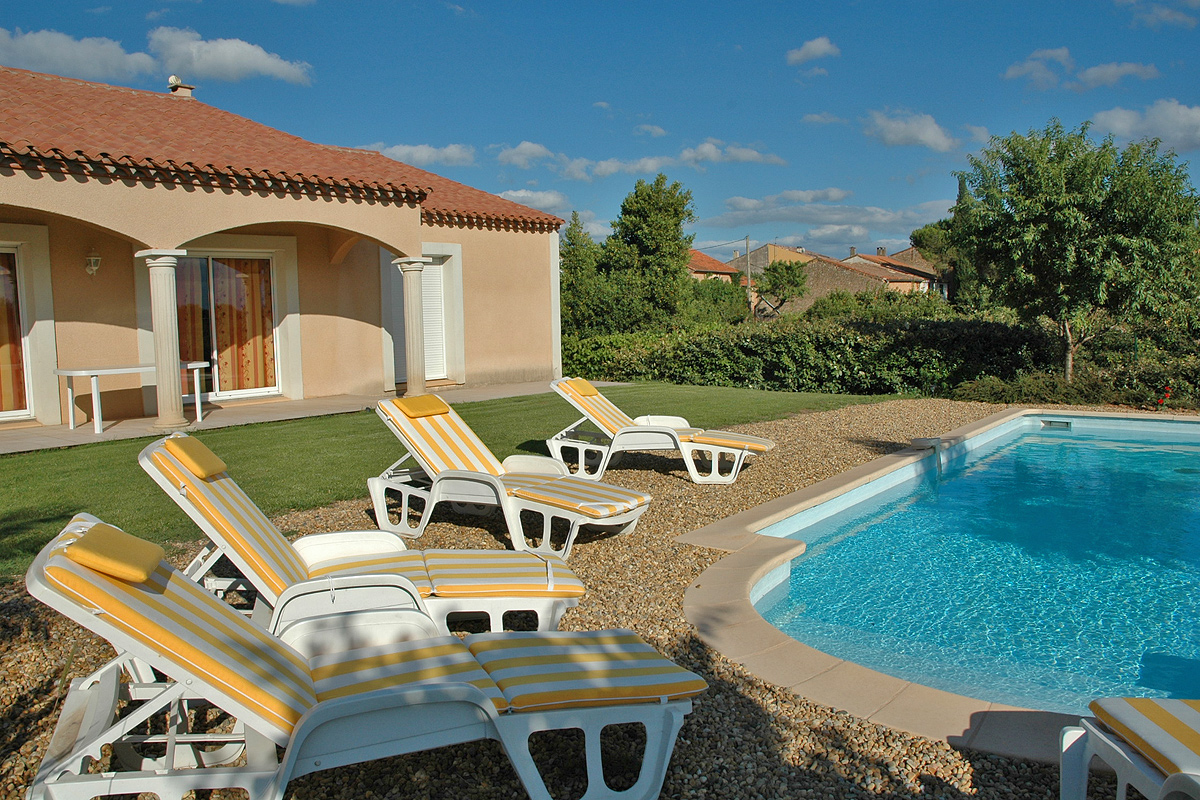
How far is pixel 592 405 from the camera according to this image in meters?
8.95

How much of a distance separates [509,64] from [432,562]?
79.2ft

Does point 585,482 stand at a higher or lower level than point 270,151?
lower

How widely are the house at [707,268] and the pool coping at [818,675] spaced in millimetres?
63324

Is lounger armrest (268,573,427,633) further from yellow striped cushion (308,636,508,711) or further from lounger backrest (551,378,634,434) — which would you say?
lounger backrest (551,378,634,434)

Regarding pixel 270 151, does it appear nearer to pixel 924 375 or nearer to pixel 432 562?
pixel 432 562

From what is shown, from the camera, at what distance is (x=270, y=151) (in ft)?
43.9

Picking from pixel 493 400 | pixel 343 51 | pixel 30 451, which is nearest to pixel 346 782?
pixel 30 451

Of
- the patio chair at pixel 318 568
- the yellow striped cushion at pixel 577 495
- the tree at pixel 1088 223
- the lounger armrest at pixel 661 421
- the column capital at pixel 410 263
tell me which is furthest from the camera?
the column capital at pixel 410 263

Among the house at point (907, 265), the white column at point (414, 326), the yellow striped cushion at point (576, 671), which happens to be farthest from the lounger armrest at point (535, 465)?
the house at point (907, 265)

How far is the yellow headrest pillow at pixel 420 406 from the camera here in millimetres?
6875

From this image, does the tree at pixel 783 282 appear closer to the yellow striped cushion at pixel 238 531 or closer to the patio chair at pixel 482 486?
the patio chair at pixel 482 486

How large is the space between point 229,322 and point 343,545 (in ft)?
35.3

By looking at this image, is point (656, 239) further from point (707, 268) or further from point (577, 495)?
point (707, 268)

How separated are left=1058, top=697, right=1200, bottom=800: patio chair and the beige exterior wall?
49.6ft
